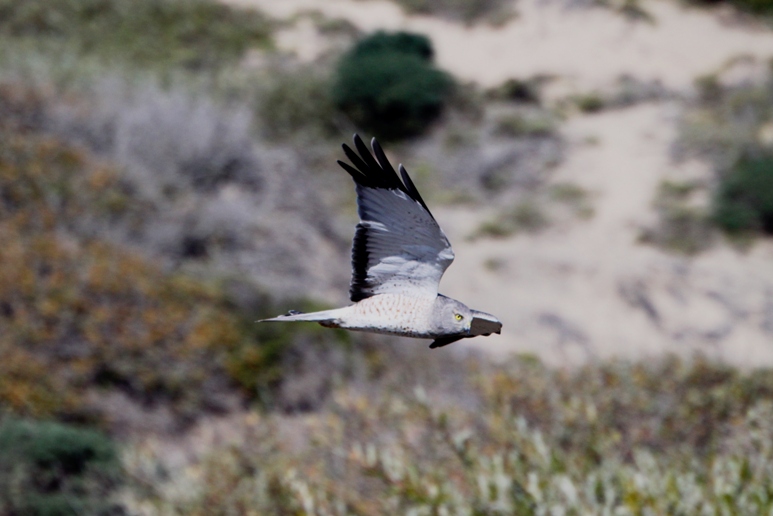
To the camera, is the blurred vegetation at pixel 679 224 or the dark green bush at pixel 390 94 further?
the dark green bush at pixel 390 94

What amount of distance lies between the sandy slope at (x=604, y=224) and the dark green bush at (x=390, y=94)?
1.92 metres

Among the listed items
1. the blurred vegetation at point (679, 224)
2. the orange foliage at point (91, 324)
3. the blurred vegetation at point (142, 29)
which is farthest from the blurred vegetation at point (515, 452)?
the blurred vegetation at point (142, 29)

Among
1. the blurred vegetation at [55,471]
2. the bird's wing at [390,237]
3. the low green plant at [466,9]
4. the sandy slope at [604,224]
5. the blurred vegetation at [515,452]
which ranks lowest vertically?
the blurred vegetation at [55,471]

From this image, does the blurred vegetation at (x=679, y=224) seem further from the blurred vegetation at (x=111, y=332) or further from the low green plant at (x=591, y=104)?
the blurred vegetation at (x=111, y=332)

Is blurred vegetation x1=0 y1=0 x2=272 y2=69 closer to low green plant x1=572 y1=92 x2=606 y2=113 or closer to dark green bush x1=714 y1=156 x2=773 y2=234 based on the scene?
low green plant x1=572 y1=92 x2=606 y2=113

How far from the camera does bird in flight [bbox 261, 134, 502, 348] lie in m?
2.68

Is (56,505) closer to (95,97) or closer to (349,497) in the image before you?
(349,497)

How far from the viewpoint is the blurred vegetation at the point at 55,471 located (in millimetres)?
7680

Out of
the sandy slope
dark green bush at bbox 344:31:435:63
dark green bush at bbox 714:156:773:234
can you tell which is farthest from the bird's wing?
dark green bush at bbox 344:31:435:63

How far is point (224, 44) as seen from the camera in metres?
23.7

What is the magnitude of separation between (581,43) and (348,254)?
12.2 metres

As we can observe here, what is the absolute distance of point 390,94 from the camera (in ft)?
68.2

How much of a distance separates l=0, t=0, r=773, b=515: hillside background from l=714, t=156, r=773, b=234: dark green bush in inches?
2.0

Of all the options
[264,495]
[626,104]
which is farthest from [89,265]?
[626,104]
